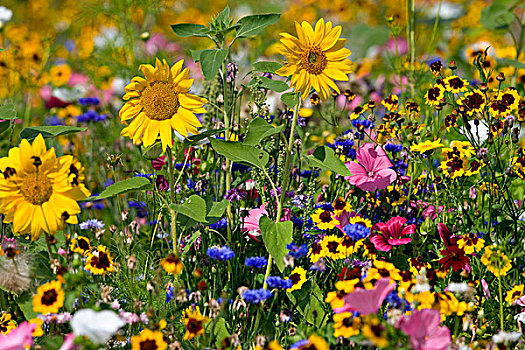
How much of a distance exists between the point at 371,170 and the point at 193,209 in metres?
0.60

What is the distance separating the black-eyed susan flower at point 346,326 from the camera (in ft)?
3.81

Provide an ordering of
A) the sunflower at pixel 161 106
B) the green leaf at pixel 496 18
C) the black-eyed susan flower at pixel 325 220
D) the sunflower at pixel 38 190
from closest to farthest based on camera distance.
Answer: the sunflower at pixel 38 190
the sunflower at pixel 161 106
the black-eyed susan flower at pixel 325 220
the green leaf at pixel 496 18

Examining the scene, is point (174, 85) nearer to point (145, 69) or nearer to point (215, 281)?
point (145, 69)

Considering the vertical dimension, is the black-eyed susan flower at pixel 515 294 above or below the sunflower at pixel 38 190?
below

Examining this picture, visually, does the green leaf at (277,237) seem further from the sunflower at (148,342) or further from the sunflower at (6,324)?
the sunflower at (6,324)

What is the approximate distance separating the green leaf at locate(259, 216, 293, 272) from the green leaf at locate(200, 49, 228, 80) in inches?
14.6

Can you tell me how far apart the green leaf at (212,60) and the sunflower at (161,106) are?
7 centimetres

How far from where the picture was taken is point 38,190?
136 cm

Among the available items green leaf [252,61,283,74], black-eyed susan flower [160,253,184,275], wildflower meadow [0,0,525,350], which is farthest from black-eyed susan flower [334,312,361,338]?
green leaf [252,61,283,74]

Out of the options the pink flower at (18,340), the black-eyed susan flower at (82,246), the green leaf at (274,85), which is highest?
the green leaf at (274,85)

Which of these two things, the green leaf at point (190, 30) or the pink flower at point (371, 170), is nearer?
the green leaf at point (190, 30)

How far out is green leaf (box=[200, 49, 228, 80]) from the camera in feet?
4.56

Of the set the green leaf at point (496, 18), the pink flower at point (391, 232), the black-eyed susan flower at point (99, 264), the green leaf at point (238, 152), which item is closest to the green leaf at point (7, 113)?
the black-eyed susan flower at point (99, 264)

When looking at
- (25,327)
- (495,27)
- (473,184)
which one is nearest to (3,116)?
(25,327)
